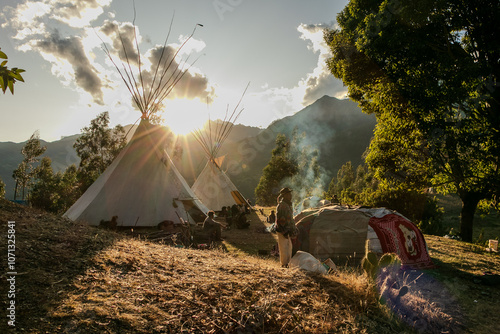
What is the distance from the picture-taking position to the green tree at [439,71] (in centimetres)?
834

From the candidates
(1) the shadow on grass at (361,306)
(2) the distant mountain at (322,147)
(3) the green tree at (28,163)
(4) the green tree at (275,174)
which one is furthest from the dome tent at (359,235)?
(2) the distant mountain at (322,147)

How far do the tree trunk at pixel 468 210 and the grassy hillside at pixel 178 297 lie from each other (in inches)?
349

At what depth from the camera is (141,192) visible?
13734 millimetres

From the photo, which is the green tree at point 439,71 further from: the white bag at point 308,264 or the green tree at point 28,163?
the green tree at point 28,163

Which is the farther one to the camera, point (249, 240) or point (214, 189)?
A: point (214, 189)

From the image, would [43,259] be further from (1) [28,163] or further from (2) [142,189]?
(1) [28,163]

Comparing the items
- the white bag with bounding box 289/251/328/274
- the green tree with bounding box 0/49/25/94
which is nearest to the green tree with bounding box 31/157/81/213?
the white bag with bounding box 289/251/328/274

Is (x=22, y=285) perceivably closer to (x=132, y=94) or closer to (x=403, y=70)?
(x=403, y=70)

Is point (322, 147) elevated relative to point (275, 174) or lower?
elevated

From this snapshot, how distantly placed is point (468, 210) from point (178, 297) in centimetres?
1575

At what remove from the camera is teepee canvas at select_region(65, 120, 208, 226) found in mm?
12789

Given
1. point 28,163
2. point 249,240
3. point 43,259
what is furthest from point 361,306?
point 28,163

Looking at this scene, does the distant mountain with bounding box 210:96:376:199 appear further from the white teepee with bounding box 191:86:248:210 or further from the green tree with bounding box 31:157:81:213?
the white teepee with bounding box 191:86:248:210

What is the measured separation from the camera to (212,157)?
941 inches
